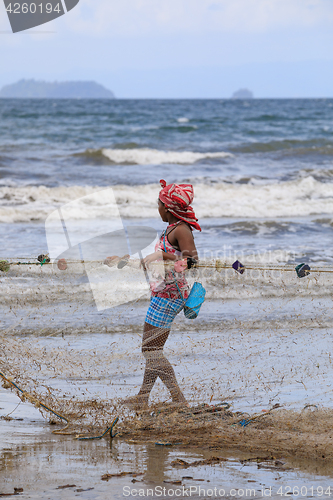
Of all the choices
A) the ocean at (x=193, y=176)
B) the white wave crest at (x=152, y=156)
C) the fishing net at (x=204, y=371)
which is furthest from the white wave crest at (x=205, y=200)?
the fishing net at (x=204, y=371)

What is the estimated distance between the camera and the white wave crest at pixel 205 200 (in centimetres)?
1235

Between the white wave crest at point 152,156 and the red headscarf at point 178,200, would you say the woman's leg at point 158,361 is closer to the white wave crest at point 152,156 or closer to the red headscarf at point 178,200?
the red headscarf at point 178,200

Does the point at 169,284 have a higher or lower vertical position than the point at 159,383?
higher

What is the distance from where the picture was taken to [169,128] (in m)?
31.9

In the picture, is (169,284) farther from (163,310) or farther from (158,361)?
(158,361)

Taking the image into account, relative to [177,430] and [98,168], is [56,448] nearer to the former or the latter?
[177,430]

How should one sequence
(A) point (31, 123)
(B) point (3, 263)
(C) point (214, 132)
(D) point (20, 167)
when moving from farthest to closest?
(A) point (31, 123) < (C) point (214, 132) < (D) point (20, 167) < (B) point (3, 263)

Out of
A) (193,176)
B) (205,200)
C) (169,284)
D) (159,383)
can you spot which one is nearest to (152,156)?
(193,176)

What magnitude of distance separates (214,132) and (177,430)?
1144 inches

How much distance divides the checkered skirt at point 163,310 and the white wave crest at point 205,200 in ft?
27.9

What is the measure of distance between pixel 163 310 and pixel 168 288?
141 mm

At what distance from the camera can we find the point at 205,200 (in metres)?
14.8

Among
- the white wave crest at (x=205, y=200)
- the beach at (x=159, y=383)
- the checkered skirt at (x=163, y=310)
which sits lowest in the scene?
the white wave crest at (x=205, y=200)

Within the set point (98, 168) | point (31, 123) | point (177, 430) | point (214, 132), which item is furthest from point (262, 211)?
point (31, 123)
